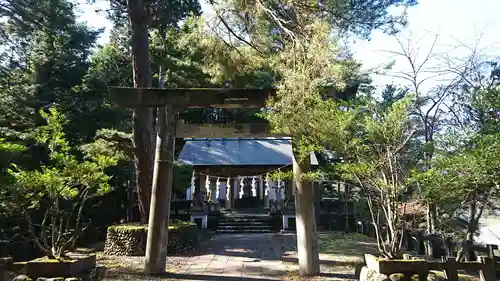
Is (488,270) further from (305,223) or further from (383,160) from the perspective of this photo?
(305,223)

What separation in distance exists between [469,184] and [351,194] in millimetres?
12243

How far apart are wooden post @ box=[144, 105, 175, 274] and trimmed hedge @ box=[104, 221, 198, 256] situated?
2.78m

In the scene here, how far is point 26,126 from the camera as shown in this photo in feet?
38.6

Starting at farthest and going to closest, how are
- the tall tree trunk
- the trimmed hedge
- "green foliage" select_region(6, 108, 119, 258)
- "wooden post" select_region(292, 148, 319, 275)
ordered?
the tall tree trunk → the trimmed hedge → "wooden post" select_region(292, 148, 319, 275) → "green foliage" select_region(6, 108, 119, 258)

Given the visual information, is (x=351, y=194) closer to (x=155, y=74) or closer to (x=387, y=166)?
(x=155, y=74)

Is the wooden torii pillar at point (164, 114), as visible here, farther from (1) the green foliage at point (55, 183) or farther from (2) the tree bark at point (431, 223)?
(2) the tree bark at point (431, 223)

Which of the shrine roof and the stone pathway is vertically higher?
the shrine roof

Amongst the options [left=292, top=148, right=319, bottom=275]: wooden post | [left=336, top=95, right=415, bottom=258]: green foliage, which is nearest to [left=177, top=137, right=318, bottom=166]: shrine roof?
[left=292, top=148, right=319, bottom=275]: wooden post

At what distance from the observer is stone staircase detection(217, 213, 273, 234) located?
1598cm

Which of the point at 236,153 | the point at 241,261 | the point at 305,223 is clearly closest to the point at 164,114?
the point at 305,223

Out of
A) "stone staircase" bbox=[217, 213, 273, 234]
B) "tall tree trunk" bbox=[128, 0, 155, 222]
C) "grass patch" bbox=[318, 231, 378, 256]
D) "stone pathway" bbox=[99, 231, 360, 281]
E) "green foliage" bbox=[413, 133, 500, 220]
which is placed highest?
"tall tree trunk" bbox=[128, 0, 155, 222]

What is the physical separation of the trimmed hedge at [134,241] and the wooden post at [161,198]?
2.78 m

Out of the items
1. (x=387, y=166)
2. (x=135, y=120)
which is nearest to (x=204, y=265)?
Answer: (x=135, y=120)

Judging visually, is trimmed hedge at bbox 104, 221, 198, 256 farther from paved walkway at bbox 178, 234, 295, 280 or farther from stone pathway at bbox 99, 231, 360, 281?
paved walkway at bbox 178, 234, 295, 280
